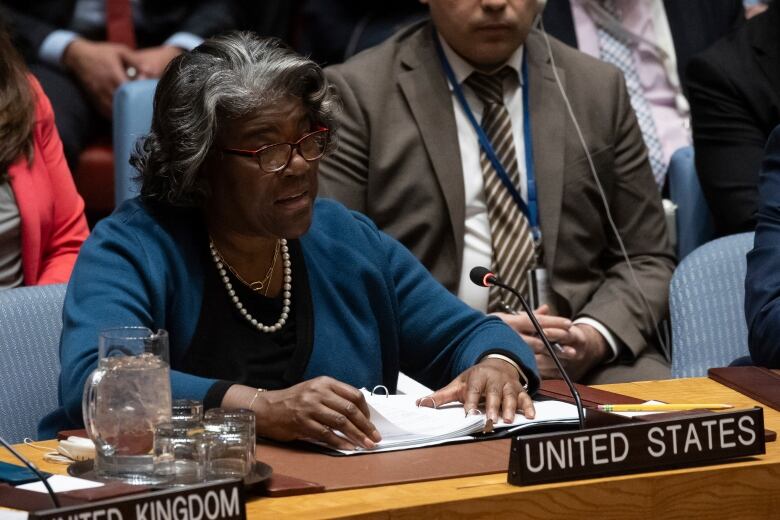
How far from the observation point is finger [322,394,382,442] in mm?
2098

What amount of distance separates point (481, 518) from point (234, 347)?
0.80 m

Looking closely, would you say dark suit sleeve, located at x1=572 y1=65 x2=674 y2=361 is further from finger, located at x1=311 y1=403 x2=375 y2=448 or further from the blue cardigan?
finger, located at x1=311 y1=403 x2=375 y2=448

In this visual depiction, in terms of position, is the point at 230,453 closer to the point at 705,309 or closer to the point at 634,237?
the point at 705,309

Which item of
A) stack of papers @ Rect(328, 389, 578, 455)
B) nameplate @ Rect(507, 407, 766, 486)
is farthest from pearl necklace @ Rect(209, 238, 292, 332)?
nameplate @ Rect(507, 407, 766, 486)

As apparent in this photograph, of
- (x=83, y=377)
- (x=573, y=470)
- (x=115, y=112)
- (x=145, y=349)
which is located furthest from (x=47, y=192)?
(x=573, y=470)

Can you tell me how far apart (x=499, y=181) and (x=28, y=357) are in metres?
1.36

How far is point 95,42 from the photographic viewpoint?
4.47 meters

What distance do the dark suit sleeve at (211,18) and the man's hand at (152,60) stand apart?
0.15m

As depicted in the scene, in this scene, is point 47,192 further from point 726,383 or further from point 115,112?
point 726,383

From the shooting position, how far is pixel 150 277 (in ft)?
8.02

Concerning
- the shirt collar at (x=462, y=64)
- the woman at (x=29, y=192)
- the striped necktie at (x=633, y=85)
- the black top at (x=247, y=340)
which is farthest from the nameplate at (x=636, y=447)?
the striped necktie at (x=633, y=85)

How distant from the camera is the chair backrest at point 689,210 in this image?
3.98 m

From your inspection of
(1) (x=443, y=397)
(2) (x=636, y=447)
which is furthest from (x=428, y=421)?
(2) (x=636, y=447)

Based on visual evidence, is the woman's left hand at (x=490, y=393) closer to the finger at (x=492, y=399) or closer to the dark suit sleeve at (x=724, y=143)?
the finger at (x=492, y=399)
